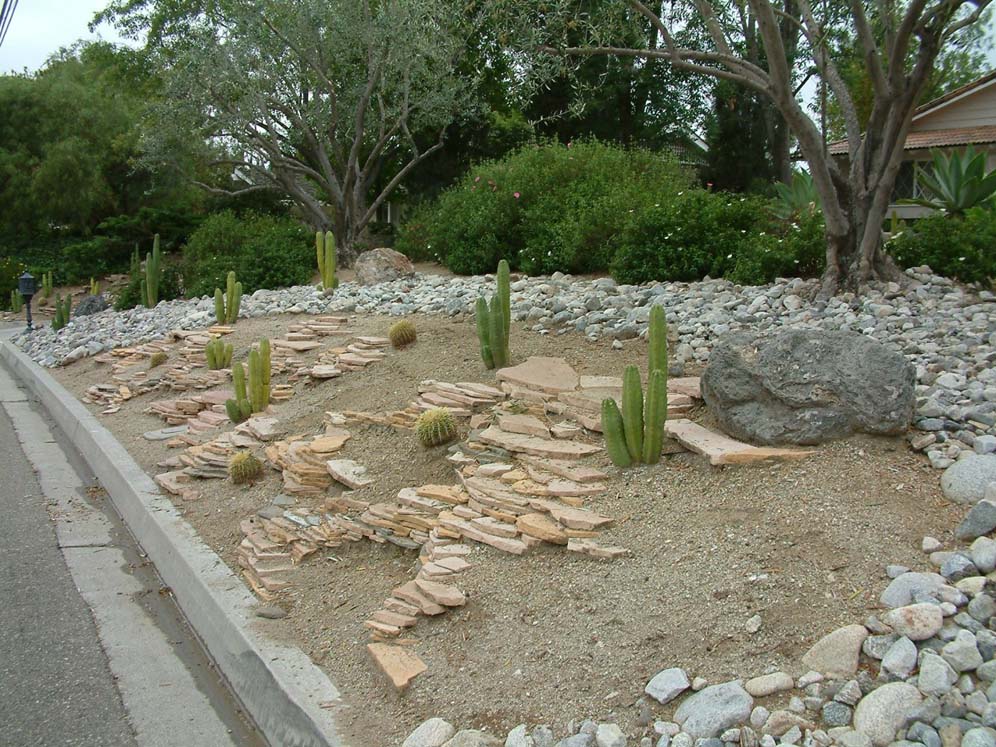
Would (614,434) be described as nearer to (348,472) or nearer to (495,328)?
(348,472)

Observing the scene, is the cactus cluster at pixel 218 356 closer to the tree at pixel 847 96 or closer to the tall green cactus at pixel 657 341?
the tree at pixel 847 96

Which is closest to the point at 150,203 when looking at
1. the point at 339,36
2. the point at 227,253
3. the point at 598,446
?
the point at 227,253

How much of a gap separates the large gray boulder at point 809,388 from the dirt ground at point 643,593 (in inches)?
6.0

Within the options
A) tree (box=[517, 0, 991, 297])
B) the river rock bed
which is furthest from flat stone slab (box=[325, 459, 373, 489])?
tree (box=[517, 0, 991, 297])

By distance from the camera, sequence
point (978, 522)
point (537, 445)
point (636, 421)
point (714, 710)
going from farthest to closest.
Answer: point (537, 445), point (636, 421), point (978, 522), point (714, 710)

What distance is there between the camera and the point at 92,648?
5.22 m

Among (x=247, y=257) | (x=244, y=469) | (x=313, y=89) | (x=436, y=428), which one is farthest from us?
(x=313, y=89)

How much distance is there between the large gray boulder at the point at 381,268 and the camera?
14.4m

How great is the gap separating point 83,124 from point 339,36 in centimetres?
1419

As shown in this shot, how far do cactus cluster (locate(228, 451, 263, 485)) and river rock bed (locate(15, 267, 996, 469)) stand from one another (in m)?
2.95

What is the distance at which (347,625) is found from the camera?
16.3 ft

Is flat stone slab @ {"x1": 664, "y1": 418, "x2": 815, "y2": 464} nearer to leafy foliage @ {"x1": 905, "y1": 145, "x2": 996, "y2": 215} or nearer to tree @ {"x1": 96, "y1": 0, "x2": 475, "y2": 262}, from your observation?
leafy foliage @ {"x1": 905, "y1": 145, "x2": 996, "y2": 215}

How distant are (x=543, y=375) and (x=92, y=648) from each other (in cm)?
353

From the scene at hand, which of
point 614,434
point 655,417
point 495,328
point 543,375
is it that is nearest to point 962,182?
point 495,328
